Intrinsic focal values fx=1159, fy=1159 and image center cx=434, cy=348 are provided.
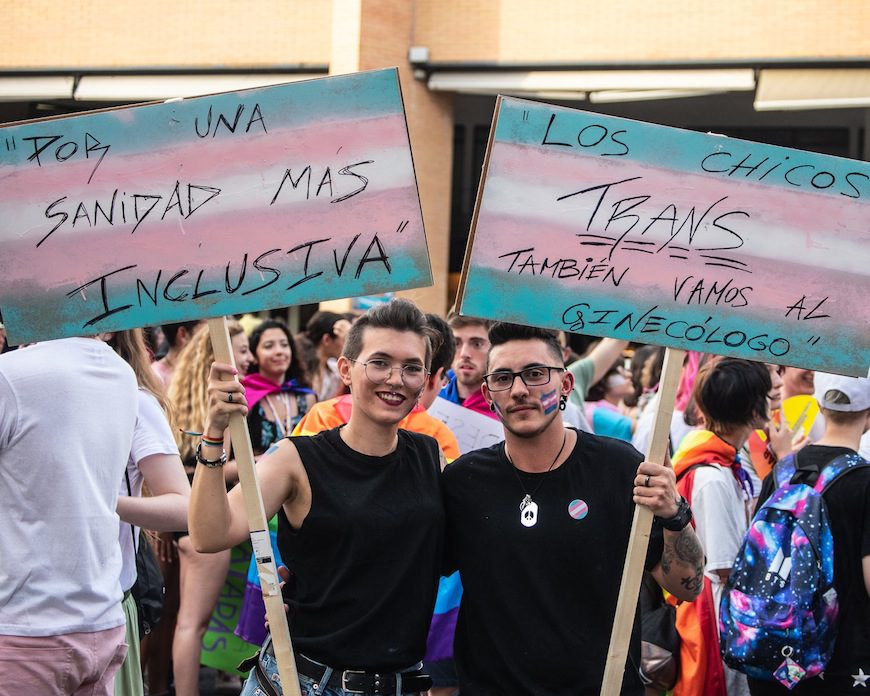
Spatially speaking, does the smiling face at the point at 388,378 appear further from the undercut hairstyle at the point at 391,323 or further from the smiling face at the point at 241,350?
the smiling face at the point at 241,350

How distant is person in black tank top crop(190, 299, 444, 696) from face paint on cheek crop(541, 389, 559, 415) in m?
0.37

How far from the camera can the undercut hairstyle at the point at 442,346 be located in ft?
16.3

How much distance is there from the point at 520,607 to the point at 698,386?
2.29 m

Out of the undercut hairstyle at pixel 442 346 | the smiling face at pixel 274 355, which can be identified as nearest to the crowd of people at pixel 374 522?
the undercut hairstyle at pixel 442 346

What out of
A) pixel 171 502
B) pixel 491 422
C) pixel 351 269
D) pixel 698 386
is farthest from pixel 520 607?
pixel 698 386

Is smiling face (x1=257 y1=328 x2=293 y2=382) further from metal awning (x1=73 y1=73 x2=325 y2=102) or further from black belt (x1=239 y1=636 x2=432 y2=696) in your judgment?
metal awning (x1=73 y1=73 x2=325 y2=102)

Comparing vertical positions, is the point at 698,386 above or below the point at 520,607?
above

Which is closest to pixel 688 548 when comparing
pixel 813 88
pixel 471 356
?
pixel 471 356

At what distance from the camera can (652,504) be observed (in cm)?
300

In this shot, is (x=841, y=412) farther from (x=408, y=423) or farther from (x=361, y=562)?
(x=361, y=562)

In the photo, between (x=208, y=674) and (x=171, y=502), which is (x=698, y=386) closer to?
(x=171, y=502)

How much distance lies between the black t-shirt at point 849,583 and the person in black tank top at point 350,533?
1578 millimetres

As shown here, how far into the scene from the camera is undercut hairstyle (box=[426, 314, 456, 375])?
4.98 meters

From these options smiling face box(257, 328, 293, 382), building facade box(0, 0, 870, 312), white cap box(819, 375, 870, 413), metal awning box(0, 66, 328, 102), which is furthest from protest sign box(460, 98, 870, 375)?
metal awning box(0, 66, 328, 102)
